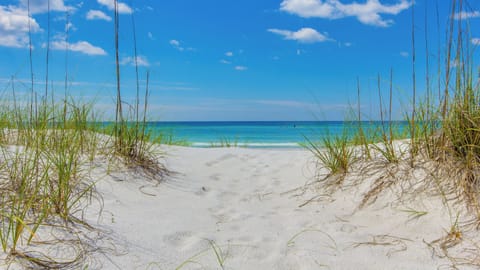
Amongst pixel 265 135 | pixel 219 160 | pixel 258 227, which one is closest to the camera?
pixel 258 227

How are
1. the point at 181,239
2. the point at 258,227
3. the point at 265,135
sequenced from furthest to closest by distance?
the point at 265,135 → the point at 258,227 → the point at 181,239

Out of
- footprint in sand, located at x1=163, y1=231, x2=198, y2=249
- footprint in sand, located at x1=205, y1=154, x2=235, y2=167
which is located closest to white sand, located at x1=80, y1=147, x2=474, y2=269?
footprint in sand, located at x1=163, y1=231, x2=198, y2=249

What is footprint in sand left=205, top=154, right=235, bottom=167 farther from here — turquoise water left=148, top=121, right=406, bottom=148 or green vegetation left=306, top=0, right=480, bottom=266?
green vegetation left=306, top=0, right=480, bottom=266

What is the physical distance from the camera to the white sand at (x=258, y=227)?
1668 millimetres

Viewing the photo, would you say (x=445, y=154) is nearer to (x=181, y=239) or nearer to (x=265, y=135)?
(x=181, y=239)

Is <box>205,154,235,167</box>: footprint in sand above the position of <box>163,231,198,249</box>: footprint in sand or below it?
above

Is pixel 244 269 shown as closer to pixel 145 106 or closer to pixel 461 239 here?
pixel 461 239

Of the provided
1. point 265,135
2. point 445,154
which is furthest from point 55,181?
point 265,135

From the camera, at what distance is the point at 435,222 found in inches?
77.4

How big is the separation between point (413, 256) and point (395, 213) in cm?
49

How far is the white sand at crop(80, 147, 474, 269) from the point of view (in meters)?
1.67

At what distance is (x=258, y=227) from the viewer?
2211 mm

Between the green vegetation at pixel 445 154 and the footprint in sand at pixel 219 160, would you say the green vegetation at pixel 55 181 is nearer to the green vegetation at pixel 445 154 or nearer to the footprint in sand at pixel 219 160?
the footprint in sand at pixel 219 160

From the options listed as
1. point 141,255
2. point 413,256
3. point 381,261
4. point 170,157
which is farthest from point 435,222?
point 170,157
